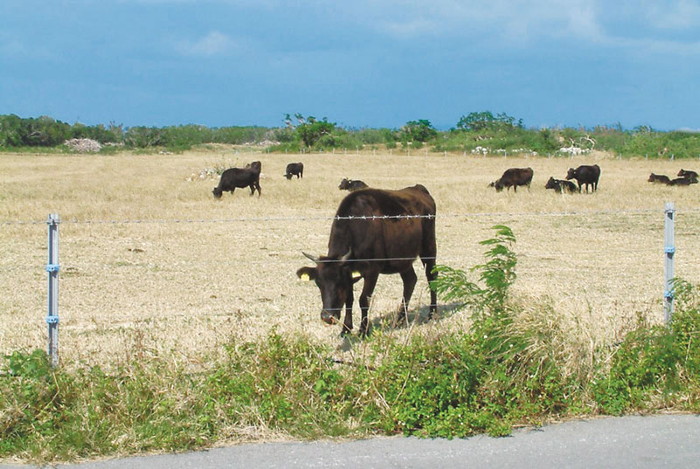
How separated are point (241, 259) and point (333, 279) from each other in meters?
6.63

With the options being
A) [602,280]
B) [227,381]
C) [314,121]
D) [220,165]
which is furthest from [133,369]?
[314,121]

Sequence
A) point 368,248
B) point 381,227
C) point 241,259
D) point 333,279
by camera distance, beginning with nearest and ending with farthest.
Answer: point 333,279 < point 368,248 < point 381,227 < point 241,259

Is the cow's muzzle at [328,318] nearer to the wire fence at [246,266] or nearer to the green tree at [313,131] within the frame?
the wire fence at [246,266]

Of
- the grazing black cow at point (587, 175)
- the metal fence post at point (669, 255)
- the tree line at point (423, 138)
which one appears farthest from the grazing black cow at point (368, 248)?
the tree line at point (423, 138)

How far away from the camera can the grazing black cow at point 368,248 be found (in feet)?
26.6

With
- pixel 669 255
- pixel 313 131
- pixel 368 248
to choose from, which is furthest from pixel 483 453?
pixel 313 131

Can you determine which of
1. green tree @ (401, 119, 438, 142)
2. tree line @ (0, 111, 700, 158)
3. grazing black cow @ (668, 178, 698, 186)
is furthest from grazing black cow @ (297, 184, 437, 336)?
green tree @ (401, 119, 438, 142)

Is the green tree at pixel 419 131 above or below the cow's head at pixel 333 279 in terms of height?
above

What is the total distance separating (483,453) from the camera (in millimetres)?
5184

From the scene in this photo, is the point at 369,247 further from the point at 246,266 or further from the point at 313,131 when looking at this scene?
the point at 313,131

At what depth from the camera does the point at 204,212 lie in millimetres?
22766

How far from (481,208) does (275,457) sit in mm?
18544

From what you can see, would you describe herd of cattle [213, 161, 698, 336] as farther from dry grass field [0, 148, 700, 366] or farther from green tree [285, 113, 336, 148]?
green tree [285, 113, 336, 148]

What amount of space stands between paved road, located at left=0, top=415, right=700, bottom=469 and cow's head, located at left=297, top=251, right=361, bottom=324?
2.68 m
